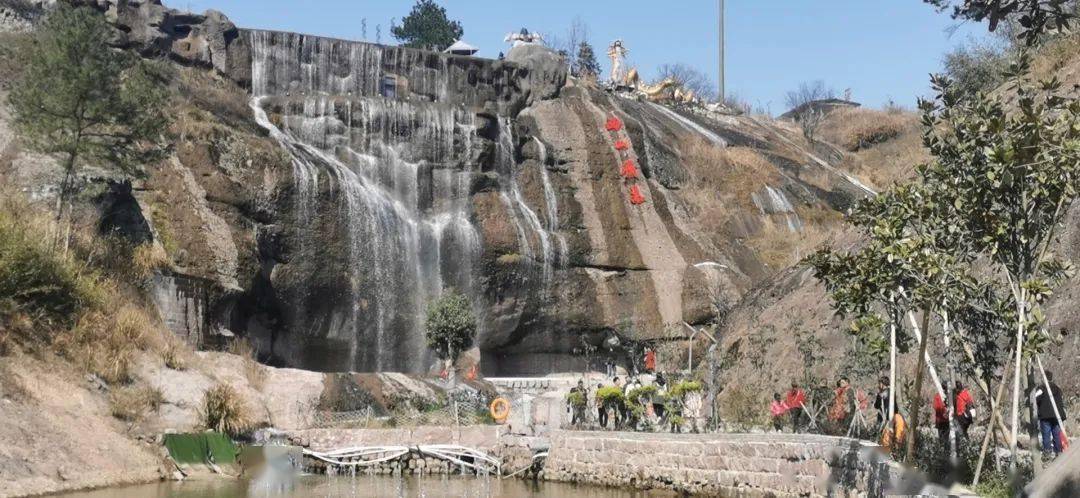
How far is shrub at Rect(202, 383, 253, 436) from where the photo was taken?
2706cm

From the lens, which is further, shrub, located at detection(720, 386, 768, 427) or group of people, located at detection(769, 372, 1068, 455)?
shrub, located at detection(720, 386, 768, 427)

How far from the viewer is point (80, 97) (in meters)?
30.7

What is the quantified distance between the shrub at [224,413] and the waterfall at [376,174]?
12.3 meters

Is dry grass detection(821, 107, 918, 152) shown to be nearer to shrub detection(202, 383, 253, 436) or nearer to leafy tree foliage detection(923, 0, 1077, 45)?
shrub detection(202, 383, 253, 436)

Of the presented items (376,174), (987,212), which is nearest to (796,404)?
(987,212)

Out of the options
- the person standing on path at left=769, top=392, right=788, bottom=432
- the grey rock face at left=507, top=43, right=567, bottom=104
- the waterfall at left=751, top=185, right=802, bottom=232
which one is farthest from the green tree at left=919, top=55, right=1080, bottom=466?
the waterfall at left=751, top=185, right=802, bottom=232

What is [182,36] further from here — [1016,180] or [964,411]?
[1016,180]

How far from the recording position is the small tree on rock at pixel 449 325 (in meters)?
40.5

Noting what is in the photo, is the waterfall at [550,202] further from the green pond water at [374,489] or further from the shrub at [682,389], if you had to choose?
the green pond water at [374,489]

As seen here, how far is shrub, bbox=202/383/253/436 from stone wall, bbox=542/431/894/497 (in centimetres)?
702

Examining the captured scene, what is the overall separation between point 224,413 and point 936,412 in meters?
15.4

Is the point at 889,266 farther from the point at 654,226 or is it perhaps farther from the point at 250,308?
the point at 654,226

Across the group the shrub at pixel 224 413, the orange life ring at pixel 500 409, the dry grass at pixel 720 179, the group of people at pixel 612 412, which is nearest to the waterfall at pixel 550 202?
the dry grass at pixel 720 179

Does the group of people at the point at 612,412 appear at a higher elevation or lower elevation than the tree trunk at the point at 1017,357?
lower
